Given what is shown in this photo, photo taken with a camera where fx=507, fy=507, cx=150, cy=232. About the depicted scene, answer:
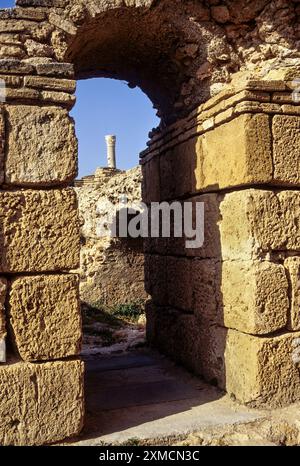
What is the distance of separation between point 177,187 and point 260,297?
1922 mm

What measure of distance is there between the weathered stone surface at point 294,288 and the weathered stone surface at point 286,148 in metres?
0.68

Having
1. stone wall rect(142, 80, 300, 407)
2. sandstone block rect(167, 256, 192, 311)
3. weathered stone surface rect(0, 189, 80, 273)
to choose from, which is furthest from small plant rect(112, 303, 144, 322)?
weathered stone surface rect(0, 189, 80, 273)

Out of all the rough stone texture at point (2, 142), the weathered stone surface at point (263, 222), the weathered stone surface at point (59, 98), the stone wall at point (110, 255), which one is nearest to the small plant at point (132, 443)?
the weathered stone surface at point (263, 222)

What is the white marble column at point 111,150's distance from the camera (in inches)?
1145

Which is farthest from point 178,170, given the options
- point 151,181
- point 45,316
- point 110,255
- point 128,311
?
point 110,255

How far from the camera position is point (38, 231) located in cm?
354

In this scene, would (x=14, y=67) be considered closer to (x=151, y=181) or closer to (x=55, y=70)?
(x=55, y=70)

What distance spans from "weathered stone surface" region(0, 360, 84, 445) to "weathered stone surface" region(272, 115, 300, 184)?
224 cm

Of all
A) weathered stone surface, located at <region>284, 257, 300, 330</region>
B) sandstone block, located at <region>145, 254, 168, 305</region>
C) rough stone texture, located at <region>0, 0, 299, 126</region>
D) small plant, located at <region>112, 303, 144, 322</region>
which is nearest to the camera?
weathered stone surface, located at <region>284, 257, 300, 330</region>

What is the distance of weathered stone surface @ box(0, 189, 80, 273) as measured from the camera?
3.49 metres

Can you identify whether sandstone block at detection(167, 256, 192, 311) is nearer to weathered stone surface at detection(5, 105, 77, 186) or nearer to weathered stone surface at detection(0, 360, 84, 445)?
weathered stone surface at detection(0, 360, 84, 445)

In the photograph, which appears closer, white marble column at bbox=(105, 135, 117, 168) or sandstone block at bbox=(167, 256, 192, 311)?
sandstone block at bbox=(167, 256, 192, 311)
